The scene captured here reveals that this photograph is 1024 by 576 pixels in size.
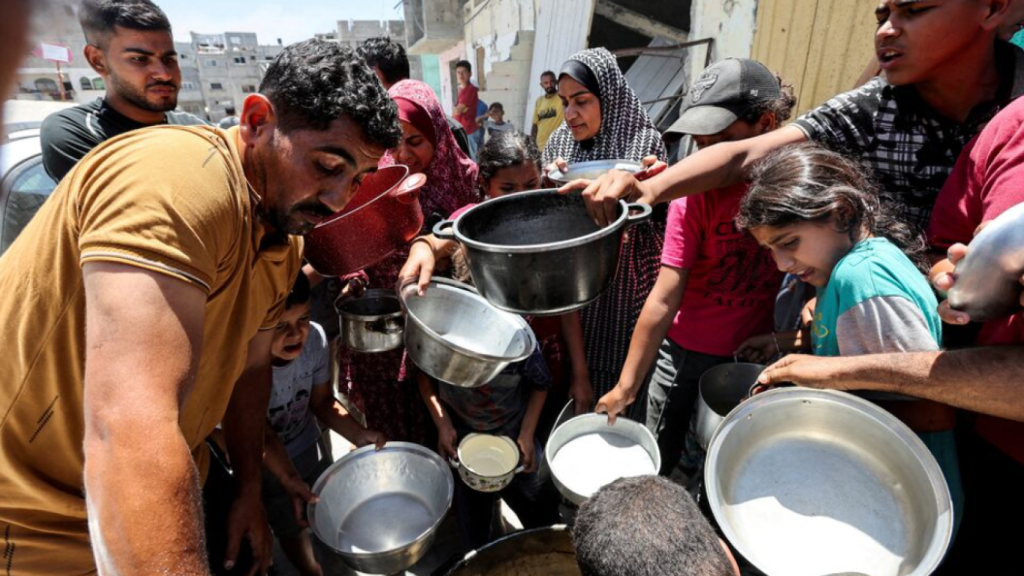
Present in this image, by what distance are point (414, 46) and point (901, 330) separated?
751 inches

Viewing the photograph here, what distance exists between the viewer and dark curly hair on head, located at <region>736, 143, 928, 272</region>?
142cm

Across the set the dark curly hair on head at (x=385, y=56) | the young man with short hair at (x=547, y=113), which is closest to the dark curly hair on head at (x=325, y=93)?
the dark curly hair on head at (x=385, y=56)

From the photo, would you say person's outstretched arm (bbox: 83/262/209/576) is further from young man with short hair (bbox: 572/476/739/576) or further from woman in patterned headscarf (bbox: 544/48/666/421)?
woman in patterned headscarf (bbox: 544/48/666/421)

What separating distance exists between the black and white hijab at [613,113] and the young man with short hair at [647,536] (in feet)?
6.07

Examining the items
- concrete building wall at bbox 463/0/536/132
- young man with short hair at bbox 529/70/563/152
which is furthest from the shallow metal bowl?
concrete building wall at bbox 463/0/536/132

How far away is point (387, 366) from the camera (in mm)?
2496

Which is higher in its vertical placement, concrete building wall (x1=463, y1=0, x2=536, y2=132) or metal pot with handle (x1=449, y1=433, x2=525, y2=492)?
concrete building wall (x1=463, y1=0, x2=536, y2=132)

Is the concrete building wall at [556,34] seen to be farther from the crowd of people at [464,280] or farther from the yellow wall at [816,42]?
the crowd of people at [464,280]

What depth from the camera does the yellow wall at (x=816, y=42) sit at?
3.56 meters

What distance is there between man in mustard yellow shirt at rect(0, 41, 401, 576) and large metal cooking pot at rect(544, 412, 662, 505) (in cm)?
119

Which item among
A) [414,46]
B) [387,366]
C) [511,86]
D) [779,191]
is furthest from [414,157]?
[414,46]

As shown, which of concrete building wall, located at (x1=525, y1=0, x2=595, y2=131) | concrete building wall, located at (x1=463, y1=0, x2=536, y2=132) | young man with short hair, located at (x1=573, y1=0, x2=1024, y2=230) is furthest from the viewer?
concrete building wall, located at (x1=463, y1=0, x2=536, y2=132)

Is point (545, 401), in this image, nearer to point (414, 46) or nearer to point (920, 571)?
point (920, 571)

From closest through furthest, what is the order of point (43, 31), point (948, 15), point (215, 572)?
point (43, 31)
point (948, 15)
point (215, 572)
